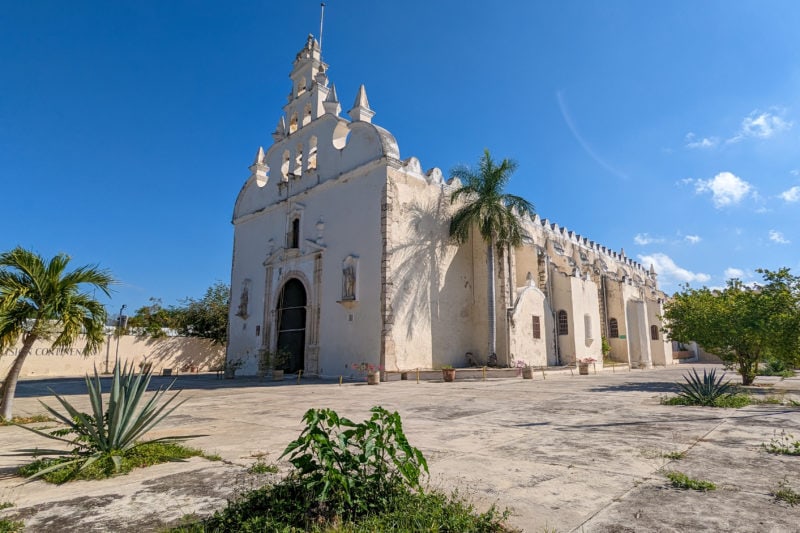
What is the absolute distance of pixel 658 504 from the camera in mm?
3154

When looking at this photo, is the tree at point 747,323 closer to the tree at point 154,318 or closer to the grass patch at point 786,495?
the grass patch at point 786,495

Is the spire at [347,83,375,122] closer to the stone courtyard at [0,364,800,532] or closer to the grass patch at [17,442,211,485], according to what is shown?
the stone courtyard at [0,364,800,532]

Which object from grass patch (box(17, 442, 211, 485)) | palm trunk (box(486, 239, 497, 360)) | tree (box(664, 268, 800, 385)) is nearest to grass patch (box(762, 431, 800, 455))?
grass patch (box(17, 442, 211, 485))

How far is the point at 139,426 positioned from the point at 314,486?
8.89 feet

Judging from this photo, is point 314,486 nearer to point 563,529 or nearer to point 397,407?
point 563,529

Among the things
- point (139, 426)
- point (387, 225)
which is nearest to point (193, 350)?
point (387, 225)

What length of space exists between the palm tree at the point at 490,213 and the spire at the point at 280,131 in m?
10.7

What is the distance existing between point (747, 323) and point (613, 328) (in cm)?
1725

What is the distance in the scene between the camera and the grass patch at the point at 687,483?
345 cm

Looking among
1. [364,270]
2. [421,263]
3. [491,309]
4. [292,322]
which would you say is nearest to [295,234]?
[292,322]

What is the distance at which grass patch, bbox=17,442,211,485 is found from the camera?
3.96 meters

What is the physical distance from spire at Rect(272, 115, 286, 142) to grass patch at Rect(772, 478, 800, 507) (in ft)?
83.6

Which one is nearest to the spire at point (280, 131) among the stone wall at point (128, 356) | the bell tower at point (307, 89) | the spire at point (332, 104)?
the bell tower at point (307, 89)

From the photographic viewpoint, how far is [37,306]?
24.0 ft
